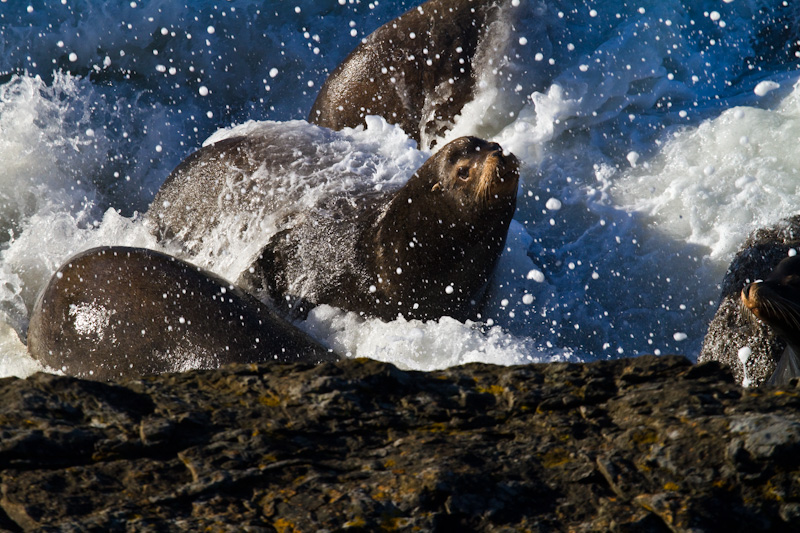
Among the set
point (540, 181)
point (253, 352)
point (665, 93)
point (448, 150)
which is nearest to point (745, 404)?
point (253, 352)

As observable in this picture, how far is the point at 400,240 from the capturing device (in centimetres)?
604

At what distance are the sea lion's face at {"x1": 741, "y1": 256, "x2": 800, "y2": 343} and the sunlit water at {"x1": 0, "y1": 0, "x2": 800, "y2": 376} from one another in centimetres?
194

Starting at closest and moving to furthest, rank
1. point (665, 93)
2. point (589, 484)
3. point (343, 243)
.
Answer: point (589, 484) → point (343, 243) → point (665, 93)

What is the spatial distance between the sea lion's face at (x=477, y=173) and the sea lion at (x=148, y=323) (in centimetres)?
149

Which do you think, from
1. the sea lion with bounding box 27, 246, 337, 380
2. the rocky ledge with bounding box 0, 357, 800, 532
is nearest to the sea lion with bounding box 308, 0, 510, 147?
the sea lion with bounding box 27, 246, 337, 380

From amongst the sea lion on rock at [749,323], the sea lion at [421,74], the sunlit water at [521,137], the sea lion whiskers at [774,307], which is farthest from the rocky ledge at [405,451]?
the sea lion at [421,74]

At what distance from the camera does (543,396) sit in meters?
2.40

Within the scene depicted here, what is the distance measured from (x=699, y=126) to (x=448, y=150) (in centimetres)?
335

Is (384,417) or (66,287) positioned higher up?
(66,287)

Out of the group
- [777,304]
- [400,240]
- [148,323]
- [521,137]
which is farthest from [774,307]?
[521,137]

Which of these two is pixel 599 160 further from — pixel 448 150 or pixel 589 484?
pixel 589 484

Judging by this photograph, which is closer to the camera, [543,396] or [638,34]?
[543,396]

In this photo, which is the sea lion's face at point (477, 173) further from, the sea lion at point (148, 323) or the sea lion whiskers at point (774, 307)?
the sea lion whiskers at point (774, 307)

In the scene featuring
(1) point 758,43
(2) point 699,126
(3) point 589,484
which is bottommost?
(3) point 589,484
